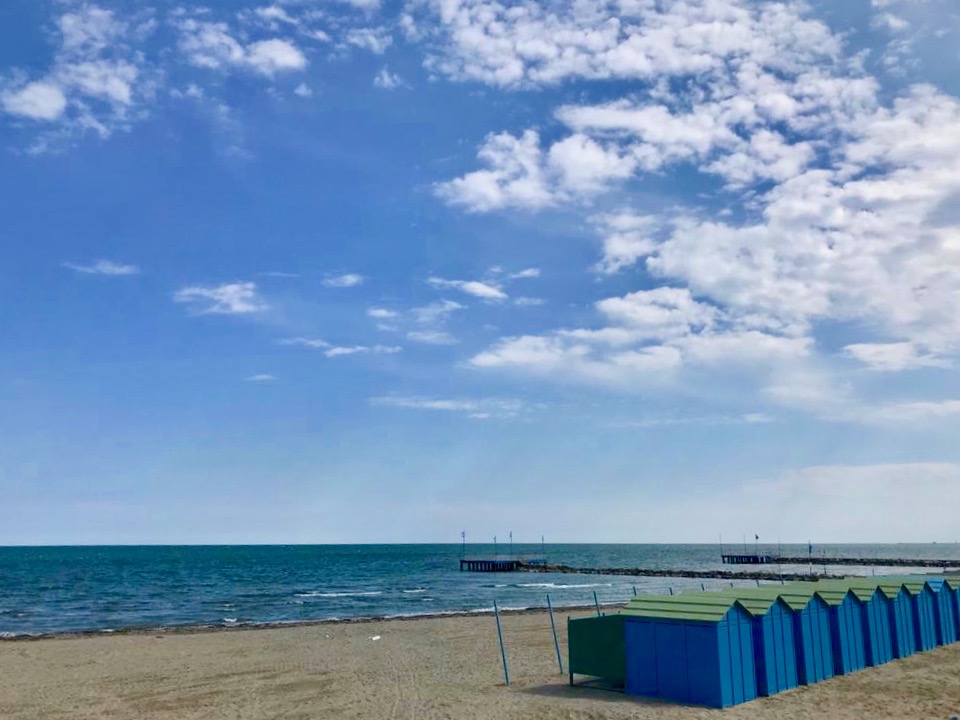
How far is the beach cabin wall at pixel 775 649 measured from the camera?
1977 cm

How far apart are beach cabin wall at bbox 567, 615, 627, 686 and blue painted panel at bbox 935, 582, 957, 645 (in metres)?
13.5

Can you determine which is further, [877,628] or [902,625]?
[902,625]

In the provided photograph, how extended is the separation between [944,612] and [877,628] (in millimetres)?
5721

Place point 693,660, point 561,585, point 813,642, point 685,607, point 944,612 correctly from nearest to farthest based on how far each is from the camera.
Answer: point 693,660 < point 685,607 < point 813,642 < point 944,612 < point 561,585

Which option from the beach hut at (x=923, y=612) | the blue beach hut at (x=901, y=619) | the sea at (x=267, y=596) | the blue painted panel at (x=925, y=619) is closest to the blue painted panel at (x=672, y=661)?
the blue beach hut at (x=901, y=619)

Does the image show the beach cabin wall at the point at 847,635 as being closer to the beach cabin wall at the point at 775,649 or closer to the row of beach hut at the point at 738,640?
the row of beach hut at the point at 738,640

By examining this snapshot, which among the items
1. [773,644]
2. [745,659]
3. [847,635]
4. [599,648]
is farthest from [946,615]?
[599,648]

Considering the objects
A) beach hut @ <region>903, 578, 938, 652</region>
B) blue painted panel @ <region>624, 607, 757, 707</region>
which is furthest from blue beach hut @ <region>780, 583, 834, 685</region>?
beach hut @ <region>903, 578, 938, 652</region>

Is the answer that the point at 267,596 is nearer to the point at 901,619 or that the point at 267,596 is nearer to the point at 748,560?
the point at 901,619

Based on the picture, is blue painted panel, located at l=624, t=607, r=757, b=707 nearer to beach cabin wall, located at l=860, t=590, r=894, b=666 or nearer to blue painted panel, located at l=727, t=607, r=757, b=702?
blue painted panel, located at l=727, t=607, r=757, b=702

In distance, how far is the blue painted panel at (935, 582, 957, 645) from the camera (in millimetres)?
27422

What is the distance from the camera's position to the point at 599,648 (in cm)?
2139

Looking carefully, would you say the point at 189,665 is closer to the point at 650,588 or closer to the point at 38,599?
the point at 38,599

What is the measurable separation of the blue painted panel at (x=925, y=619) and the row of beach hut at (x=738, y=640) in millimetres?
1184
